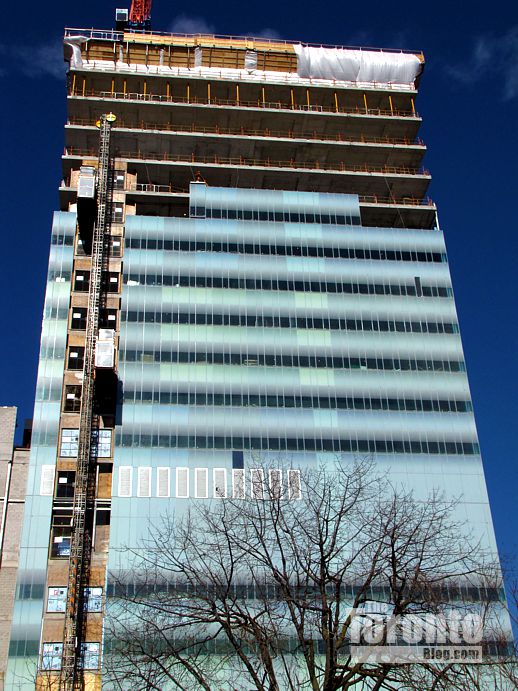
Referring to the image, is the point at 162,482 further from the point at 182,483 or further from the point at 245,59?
the point at 245,59

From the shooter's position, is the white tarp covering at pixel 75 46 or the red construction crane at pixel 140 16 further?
the red construction crane at pixel 140 16

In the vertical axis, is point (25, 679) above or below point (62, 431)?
below

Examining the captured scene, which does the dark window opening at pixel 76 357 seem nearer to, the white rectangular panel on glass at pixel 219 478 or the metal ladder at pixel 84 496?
the metal ladder at pixel 84 496

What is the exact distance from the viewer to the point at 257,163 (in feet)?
332

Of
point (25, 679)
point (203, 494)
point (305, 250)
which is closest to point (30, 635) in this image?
point (25, 679)

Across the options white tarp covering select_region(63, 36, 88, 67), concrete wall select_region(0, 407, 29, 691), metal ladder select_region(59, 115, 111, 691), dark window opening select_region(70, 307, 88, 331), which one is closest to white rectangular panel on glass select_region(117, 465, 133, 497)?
metal ladder select_region(59, 115, 111, 691)

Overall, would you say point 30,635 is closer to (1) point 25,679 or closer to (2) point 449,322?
(1) point 25,679

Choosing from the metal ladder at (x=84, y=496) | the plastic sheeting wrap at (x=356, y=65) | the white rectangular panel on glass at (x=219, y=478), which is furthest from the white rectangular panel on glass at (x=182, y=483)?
the plastic sheeting wrap at (x=356, y=65)

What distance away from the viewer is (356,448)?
81.2 meters

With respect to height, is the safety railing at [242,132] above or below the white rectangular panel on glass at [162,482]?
above

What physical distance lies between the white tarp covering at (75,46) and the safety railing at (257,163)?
32.4ft

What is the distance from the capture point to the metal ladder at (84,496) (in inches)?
2731

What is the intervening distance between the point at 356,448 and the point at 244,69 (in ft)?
159

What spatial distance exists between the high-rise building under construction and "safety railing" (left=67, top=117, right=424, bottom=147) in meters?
0.30
